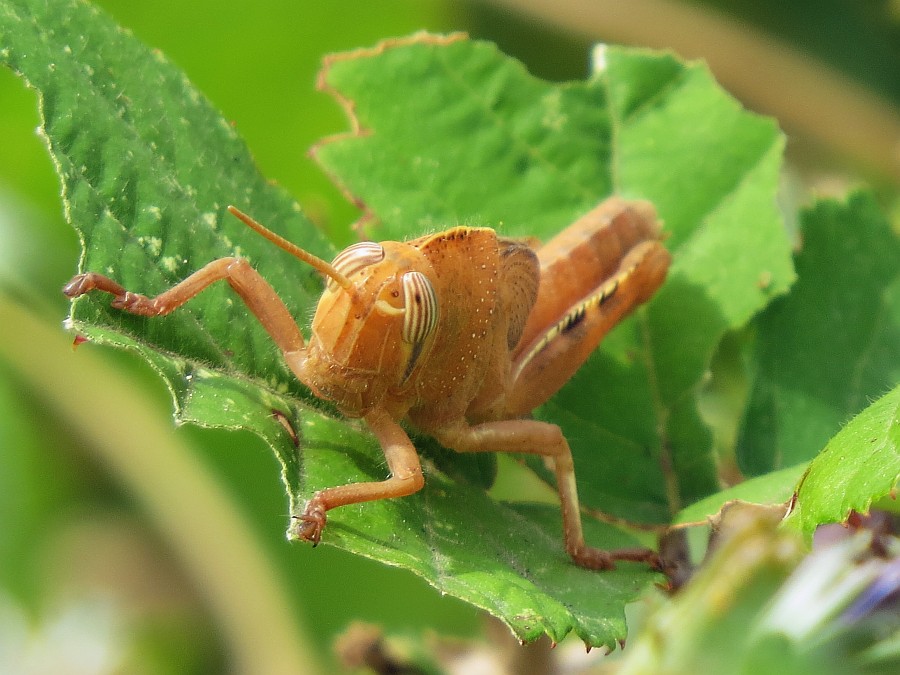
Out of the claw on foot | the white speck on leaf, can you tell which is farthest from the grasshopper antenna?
the claw on foot

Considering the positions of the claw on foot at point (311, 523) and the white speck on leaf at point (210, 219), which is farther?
the white speck on leaf at point (210, 219)

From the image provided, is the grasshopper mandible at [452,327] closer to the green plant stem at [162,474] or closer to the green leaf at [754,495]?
the green leaf at [754,495]

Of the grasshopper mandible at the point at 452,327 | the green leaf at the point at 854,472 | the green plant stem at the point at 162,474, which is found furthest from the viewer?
the green plant stem at the point at 162,474

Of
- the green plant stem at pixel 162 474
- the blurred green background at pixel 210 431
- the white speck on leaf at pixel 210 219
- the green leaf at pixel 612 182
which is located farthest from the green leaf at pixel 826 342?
the green plant stem at pixel 162 474

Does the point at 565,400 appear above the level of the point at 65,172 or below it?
below

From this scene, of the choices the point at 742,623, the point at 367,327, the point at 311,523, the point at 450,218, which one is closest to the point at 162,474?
the point at 450,218

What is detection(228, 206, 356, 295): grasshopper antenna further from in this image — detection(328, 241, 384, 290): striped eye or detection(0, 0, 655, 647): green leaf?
detection(0, 0, 655, 647): green leaf

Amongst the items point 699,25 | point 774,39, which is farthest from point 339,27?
point 774,39

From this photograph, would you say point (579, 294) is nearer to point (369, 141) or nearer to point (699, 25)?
point (369, 141)

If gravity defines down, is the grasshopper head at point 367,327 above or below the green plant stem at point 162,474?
above
